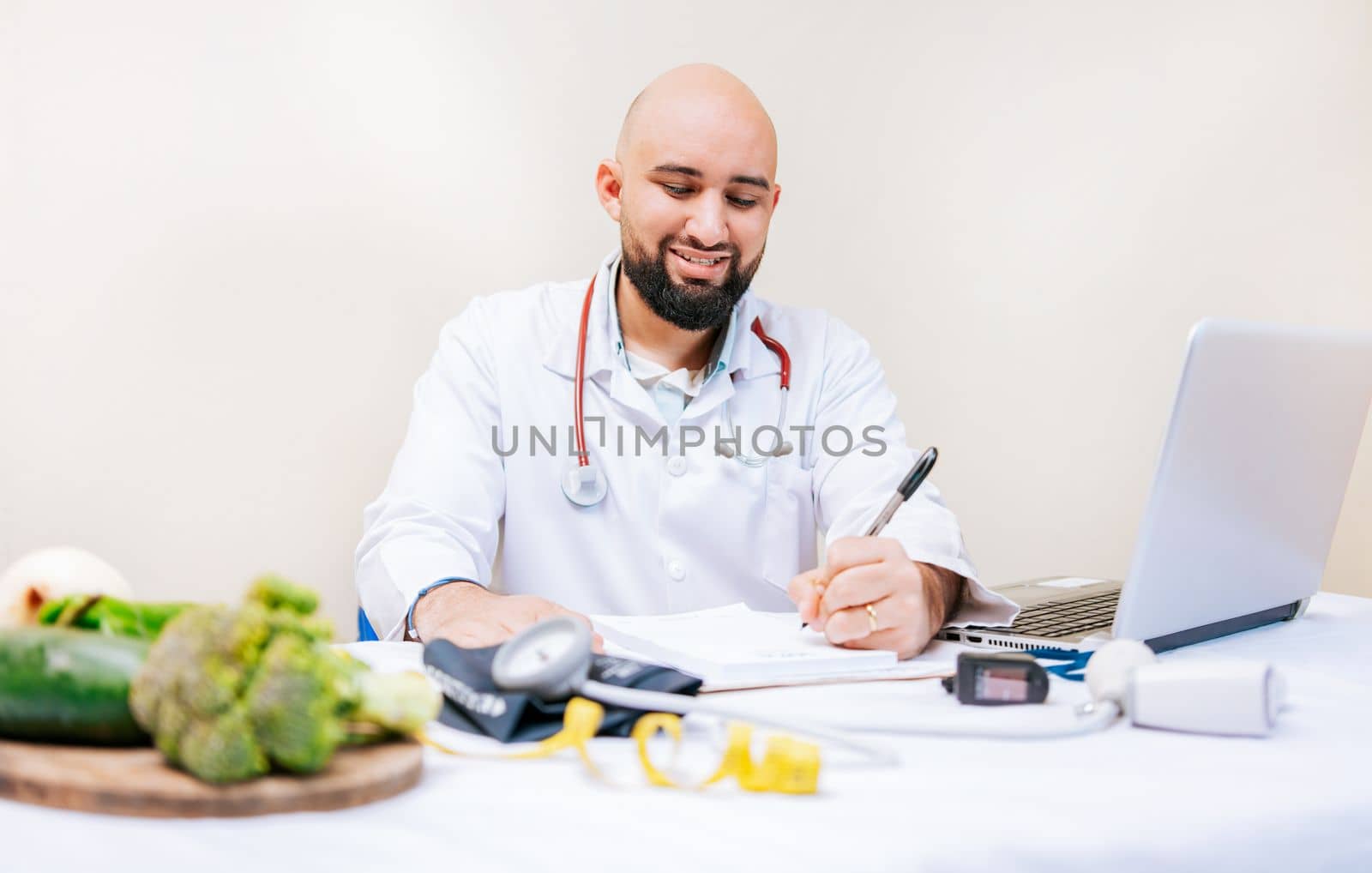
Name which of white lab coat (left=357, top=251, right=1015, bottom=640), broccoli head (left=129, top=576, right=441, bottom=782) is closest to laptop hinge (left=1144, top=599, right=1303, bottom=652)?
white lab coat (left=357, top=251, right=1015, bottom=640)

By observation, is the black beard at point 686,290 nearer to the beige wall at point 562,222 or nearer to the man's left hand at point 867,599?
the beige wall at point 562,222

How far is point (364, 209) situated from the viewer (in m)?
2.37

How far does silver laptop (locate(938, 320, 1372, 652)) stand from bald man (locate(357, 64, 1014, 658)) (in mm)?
582

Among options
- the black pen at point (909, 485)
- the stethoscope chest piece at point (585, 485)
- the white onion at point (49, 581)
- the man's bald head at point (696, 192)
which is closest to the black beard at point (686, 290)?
the man's bald head at point (696, 192)

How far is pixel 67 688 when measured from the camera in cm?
64

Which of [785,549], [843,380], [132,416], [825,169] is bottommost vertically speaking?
[785,549]

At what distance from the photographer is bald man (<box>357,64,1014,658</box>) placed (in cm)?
194

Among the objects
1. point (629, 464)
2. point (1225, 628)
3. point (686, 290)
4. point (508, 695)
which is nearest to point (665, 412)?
point (629, 464)

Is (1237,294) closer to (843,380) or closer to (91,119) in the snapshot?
(843,380)

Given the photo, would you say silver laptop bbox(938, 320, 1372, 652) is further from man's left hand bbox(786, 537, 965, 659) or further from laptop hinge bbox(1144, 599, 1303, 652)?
man's left hand bbox(786, 537, 965, 659)

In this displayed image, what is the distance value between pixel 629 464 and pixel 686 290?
1.08ft

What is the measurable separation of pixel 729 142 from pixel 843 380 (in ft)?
1.64

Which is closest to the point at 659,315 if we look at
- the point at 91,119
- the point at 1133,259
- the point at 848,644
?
the point at 848,644

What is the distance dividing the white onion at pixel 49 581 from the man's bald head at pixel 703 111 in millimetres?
1379
